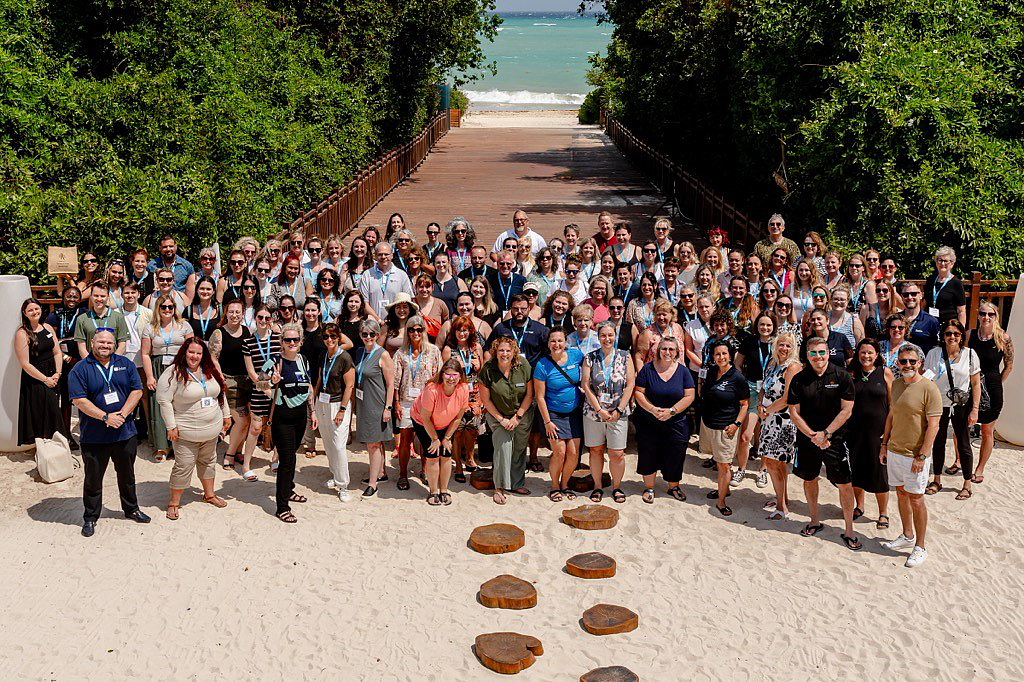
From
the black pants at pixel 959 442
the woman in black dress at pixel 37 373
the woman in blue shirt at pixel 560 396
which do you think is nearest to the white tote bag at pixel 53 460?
the woman in black dress at pixel 37 373

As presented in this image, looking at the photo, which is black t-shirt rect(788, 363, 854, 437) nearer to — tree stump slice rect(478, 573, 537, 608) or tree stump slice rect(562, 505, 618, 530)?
tree stump slice rect(562, 505, 618, 530)

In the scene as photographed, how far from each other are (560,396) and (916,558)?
10.4 ft

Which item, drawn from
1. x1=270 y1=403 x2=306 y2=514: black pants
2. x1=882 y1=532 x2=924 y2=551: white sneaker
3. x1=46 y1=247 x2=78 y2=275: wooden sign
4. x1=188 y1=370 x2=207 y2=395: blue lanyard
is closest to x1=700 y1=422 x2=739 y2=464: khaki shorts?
x1=882 y1=532 x2=924 y2=551: white sneaker

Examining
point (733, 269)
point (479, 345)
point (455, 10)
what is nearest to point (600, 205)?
point (455, 10)

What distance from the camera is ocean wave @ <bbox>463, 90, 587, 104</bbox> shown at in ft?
389

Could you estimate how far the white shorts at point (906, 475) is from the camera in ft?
27.2

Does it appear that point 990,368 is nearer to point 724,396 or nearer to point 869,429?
point 869,429

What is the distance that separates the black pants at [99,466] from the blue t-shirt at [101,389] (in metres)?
0.06

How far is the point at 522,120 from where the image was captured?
176ft

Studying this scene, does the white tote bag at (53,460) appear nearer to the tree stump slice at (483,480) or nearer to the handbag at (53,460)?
the handbag at (53,460)

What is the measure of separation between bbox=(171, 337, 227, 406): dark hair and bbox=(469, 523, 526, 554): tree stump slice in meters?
2.54

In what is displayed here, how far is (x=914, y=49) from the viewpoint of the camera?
15984 mm

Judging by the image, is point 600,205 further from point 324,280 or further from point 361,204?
point 324,280

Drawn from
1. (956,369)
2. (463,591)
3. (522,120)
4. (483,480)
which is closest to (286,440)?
(483,480)
